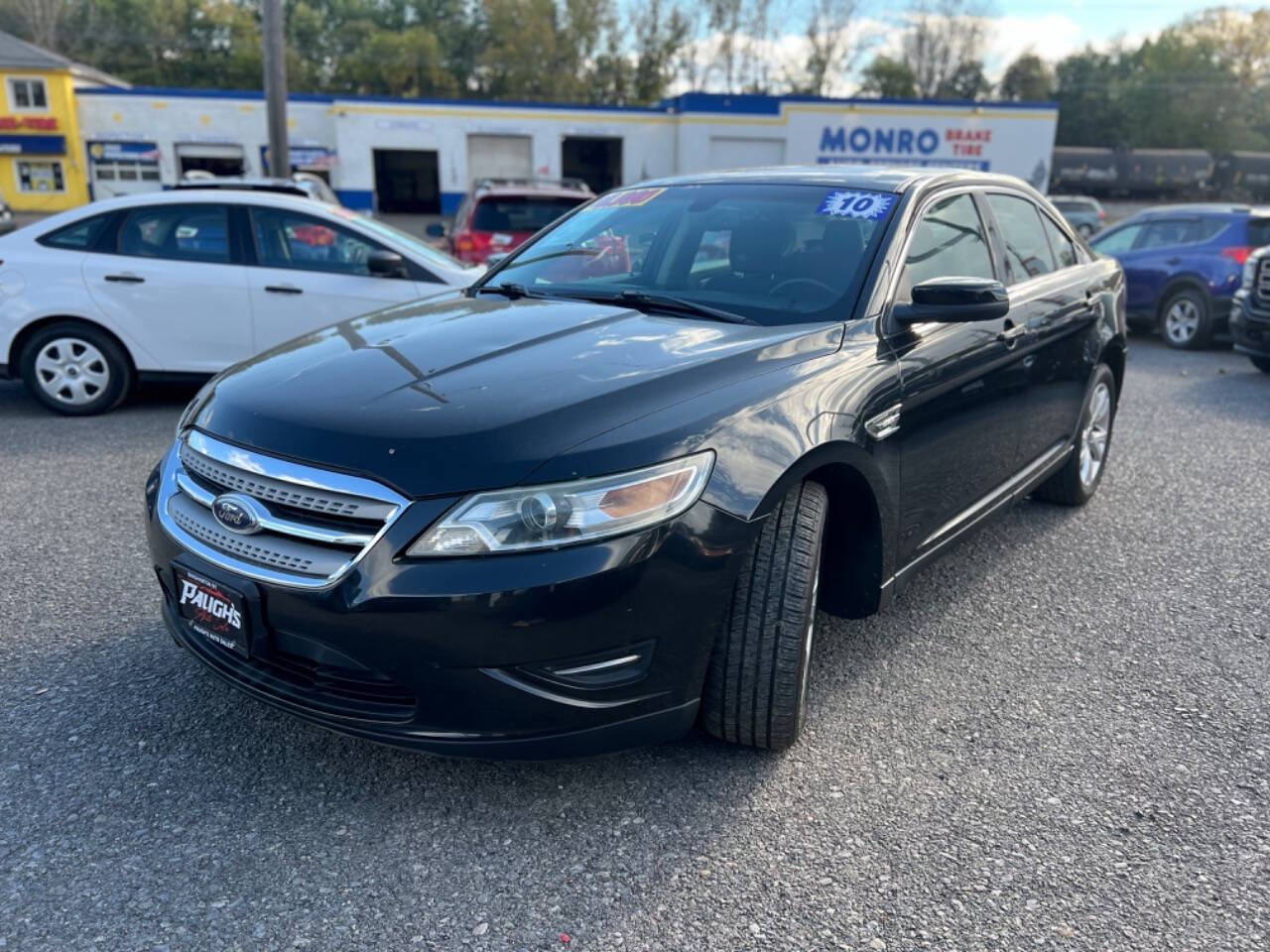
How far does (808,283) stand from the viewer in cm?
339

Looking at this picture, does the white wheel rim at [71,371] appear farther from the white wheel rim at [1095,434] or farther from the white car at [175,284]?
the white wheel rim at [1095,434]

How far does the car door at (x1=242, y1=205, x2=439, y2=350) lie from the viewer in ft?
22.9

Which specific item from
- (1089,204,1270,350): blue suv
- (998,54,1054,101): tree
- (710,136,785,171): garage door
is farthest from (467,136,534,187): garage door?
(998,54,1054,101): tree

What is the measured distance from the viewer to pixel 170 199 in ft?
22.8

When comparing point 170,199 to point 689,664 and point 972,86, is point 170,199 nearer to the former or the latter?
point 689,664

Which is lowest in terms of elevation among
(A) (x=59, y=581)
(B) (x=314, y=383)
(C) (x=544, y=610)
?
(A) (x=59, y=581)

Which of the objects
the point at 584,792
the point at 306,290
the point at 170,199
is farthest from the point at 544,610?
the point at 170,199

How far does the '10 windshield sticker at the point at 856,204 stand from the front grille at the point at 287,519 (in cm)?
206

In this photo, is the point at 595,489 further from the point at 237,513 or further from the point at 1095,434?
the point at 1095,434

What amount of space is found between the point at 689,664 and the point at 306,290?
5.40m

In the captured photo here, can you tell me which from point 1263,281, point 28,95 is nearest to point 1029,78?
point 28,95

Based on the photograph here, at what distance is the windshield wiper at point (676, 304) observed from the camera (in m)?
3.25

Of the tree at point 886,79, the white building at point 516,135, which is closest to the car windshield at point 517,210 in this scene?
the white building at point 516,135

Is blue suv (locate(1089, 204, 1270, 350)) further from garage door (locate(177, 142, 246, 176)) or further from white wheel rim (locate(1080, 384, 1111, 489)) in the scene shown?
garage door (locate(177, 142, 246, 176))
